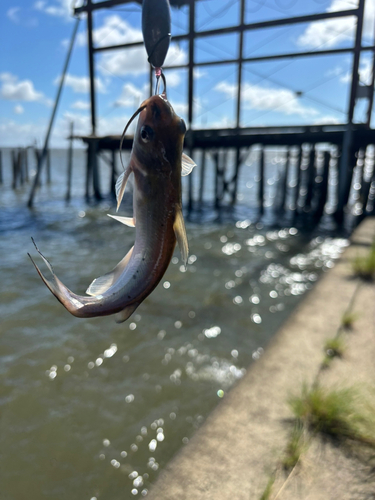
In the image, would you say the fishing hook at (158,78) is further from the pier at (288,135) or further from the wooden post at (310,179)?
the wooden post at (310,179)

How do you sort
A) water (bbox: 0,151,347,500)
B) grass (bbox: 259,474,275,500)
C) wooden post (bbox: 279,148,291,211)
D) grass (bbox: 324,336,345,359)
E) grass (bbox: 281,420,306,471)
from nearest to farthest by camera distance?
grass (bbox: 259,474,275,500) < grass (bbox: 281,420,306,471) < water (bbox: 0,151,347,500) < grass (bbox: 324,336,345,359) < wooden post (bbox: 279,148,291,211)

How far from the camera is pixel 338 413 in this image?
280 cm

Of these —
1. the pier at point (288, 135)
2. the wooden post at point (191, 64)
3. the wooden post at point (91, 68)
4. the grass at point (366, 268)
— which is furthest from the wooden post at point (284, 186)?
the grass at point (366, 268)

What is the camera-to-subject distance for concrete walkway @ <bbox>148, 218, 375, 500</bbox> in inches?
92.4

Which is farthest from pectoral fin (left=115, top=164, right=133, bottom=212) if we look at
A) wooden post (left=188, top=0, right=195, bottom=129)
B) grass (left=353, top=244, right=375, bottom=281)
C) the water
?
wooden post (left=188, top=0, right=195, bottom=129)

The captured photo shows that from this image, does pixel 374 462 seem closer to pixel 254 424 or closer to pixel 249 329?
pixel 254 424

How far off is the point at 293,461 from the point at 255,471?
268 millimetres

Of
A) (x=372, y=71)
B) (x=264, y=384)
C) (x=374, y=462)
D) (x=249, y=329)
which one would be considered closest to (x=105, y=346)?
(x=249, y=329)

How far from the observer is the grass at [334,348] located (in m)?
3.86

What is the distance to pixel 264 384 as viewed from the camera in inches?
137

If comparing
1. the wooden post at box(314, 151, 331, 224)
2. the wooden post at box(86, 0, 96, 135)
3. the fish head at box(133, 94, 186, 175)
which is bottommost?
the wooden post at box(314, 151, 331, 224)

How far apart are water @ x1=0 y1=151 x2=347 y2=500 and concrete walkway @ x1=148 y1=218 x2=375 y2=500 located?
2.96ft

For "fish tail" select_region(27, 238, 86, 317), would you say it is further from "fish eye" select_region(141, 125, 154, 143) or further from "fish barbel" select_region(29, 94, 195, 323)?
"fish eye" select_region(141, 125, 154, 143)

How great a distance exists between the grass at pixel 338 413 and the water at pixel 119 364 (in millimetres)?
1510
